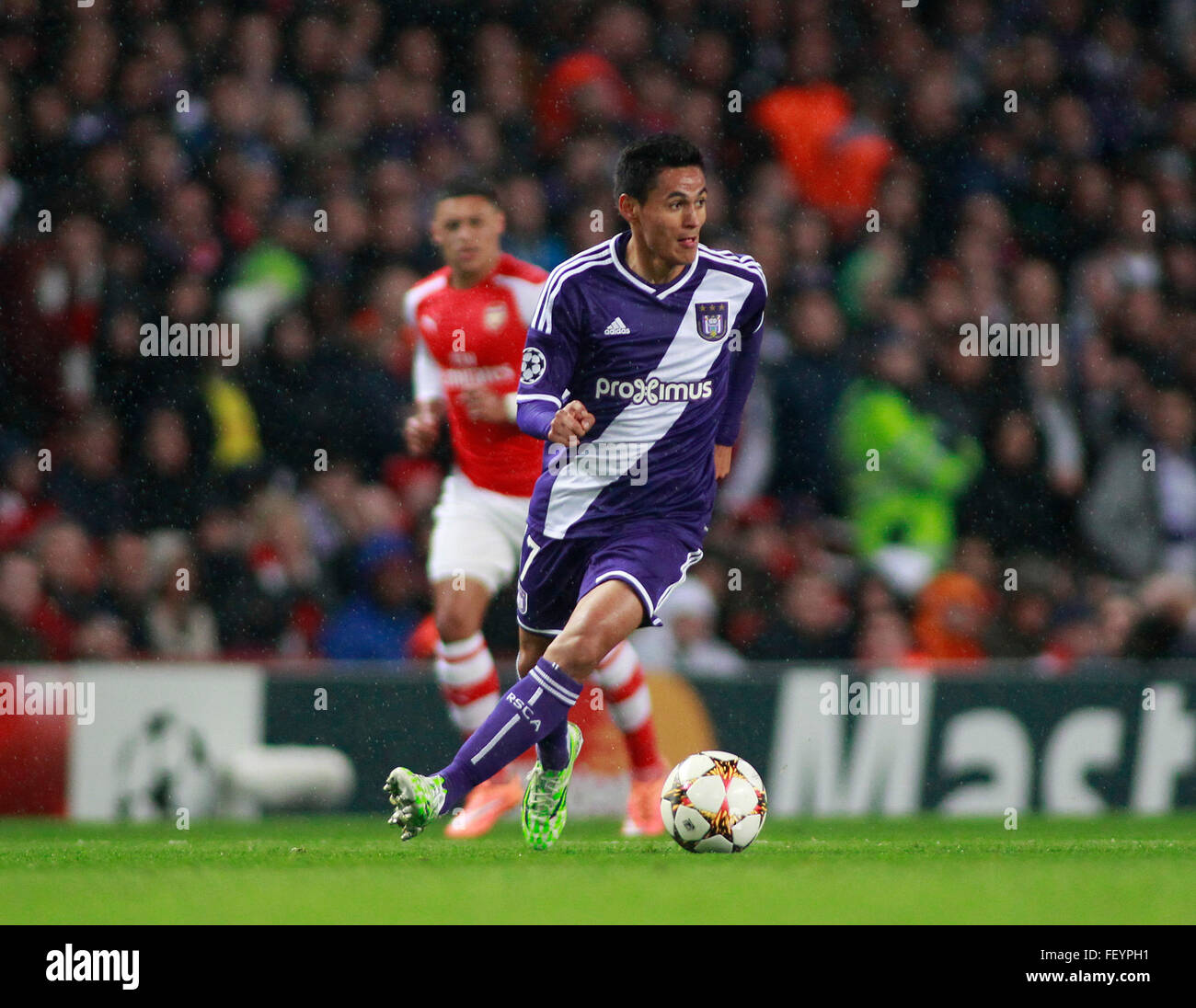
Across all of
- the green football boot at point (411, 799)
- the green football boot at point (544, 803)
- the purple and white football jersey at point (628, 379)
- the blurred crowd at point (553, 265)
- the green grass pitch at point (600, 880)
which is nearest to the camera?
the green grass pitch at point (600, 880)

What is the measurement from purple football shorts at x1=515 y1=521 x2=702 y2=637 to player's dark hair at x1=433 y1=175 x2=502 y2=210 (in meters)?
1.75

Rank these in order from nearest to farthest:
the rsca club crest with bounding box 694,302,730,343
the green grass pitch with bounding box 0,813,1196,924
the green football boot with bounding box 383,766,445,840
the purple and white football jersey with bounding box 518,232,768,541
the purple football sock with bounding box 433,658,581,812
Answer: the green grass pitch with bounding box 0,813,1196,924 < the green football boot with bounding box 383,766,445,840 < the purple football sock with bounding box 433,658,581,812 < the purple and white football jersey with bounding box 518,232,768,541 < the rsca club crest with bounding box 694,302,730,343

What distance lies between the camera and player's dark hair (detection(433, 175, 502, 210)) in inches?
296

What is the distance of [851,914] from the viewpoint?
4.96m

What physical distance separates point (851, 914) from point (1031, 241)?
26.3 ft

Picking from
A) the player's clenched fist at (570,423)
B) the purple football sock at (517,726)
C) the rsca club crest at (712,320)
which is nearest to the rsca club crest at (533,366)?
the player's clenched fist at (570,423)

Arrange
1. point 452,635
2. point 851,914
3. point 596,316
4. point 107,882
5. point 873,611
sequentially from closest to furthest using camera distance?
point 851,914 → point 107,882 → point 596,316 → point 452,635 → point 873,611

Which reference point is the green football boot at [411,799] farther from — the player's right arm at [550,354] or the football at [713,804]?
the player's right arm at [550,354]

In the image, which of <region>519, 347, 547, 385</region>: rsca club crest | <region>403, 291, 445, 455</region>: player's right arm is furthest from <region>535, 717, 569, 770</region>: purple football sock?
<region>403, 291, 445, 455</region>: player's right arm

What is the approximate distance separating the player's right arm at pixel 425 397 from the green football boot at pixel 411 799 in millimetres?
2026

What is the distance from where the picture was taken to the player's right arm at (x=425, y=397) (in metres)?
7.43

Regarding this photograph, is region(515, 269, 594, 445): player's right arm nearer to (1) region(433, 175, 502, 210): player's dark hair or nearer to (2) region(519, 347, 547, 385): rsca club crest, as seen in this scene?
(2) region(519, 347, 547, 385): rsca club crest

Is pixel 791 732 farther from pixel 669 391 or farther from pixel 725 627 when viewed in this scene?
pixel 669 391

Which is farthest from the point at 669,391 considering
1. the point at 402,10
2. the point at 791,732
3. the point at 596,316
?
the point at 402,10
